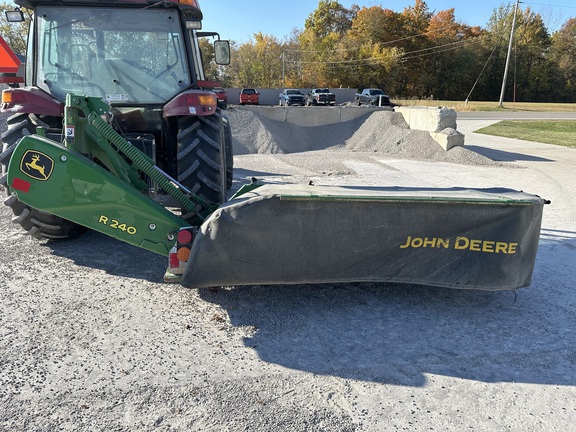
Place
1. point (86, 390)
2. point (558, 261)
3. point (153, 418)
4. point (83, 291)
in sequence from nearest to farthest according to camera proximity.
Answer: point (153, 418) → point (86, 390) → point (83, 291) → point (558, 261)

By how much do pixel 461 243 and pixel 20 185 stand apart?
3.02 meters

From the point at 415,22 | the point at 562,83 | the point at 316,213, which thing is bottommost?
the point at 316,213

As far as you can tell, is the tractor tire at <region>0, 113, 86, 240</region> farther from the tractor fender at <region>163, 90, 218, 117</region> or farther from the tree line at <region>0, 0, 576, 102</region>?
the tree line at <region>0, 0, 576, 102</region>

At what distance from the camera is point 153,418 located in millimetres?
2270

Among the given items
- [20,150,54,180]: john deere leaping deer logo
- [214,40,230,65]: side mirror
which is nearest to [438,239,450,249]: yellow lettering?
[20,150,54,180]: john deere leaping deer logo

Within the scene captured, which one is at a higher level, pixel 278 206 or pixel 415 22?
pixel 415 22

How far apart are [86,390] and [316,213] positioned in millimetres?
1707

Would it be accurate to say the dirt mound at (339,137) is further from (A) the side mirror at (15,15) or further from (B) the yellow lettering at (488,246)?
(B) the yellow lettering at (488,246)

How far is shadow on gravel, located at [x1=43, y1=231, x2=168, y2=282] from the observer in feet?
13.5

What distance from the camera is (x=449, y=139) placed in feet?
42.2

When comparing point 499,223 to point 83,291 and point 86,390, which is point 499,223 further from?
point 83,291

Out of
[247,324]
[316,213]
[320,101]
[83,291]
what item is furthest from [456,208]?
[320,101]

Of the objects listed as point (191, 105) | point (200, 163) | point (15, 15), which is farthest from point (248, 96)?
point (200, 163)

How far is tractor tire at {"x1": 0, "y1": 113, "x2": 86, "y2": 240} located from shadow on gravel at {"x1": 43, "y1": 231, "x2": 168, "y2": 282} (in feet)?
0.47
